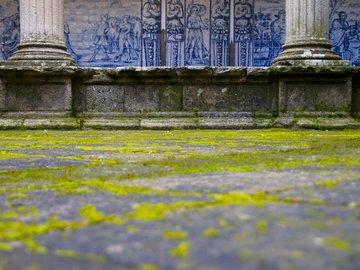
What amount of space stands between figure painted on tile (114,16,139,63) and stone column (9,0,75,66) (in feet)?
18.5

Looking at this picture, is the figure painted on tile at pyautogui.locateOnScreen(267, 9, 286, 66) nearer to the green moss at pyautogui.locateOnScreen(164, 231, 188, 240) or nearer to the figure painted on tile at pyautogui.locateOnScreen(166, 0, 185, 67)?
the figure painted on tile at pyautogui.locateOnScreen(166, 0, 185, 67)

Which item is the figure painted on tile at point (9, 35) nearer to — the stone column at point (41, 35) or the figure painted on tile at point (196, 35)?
the figure painted on tile at point (196, 35)

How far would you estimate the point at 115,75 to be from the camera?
6340 mm

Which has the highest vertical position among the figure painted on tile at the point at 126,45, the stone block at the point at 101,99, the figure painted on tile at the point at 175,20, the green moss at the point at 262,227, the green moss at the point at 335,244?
the figure painted on tile at the point at 175,20

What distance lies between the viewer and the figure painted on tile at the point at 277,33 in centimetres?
1224


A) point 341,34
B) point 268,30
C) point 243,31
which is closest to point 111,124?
point 243,31

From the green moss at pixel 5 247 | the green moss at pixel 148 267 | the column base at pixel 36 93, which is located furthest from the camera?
the column base at pixel 36 93

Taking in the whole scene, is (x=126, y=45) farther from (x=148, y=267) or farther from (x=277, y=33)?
(x=148, y=267)

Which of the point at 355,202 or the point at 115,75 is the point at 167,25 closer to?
the point at 115,75

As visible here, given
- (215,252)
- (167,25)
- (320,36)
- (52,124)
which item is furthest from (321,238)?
(167,25)

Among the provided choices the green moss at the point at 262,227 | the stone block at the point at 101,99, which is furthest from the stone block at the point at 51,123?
the green moss at the point at 262,227

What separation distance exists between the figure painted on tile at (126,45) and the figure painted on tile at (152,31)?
29 centimetres

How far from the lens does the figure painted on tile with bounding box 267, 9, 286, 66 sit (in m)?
12.2

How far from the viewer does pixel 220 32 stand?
1241cm
